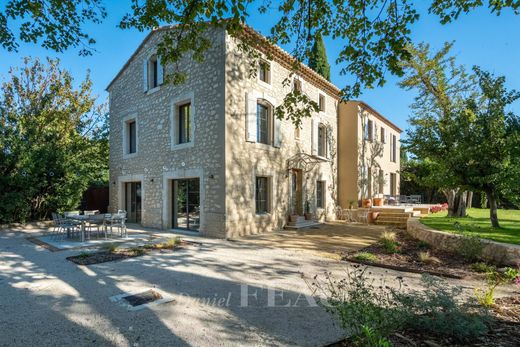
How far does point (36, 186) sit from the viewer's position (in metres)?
12.3

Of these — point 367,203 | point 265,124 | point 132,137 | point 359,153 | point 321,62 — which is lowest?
point 367,203

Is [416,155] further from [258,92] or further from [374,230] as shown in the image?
[258,92]

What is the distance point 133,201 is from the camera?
46.8ft

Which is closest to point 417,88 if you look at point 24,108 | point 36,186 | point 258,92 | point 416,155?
point 416,155

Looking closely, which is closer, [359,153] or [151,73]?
[151,73]

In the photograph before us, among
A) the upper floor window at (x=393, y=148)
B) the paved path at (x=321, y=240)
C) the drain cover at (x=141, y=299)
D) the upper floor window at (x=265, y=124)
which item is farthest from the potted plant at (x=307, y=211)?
the upper floor window at (x=393, y=148)

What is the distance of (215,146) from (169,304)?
647 centimetres

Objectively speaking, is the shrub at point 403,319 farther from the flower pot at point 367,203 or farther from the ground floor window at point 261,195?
the flower pot at point 367,203

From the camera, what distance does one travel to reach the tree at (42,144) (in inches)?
462

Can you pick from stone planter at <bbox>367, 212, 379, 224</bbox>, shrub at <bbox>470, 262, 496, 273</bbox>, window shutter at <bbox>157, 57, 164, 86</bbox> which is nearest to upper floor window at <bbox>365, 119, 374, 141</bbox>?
stone planter at <bbox>367, 212, 379, 224</bbox>

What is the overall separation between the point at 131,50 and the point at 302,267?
12479 millimetres

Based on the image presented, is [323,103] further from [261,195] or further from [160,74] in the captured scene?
[160,74]

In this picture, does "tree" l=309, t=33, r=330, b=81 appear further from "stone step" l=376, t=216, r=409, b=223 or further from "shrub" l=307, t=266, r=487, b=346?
"shrub" l=307, t=266, r=487, b=346

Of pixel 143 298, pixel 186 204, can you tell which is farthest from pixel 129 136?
pixel 143 298
